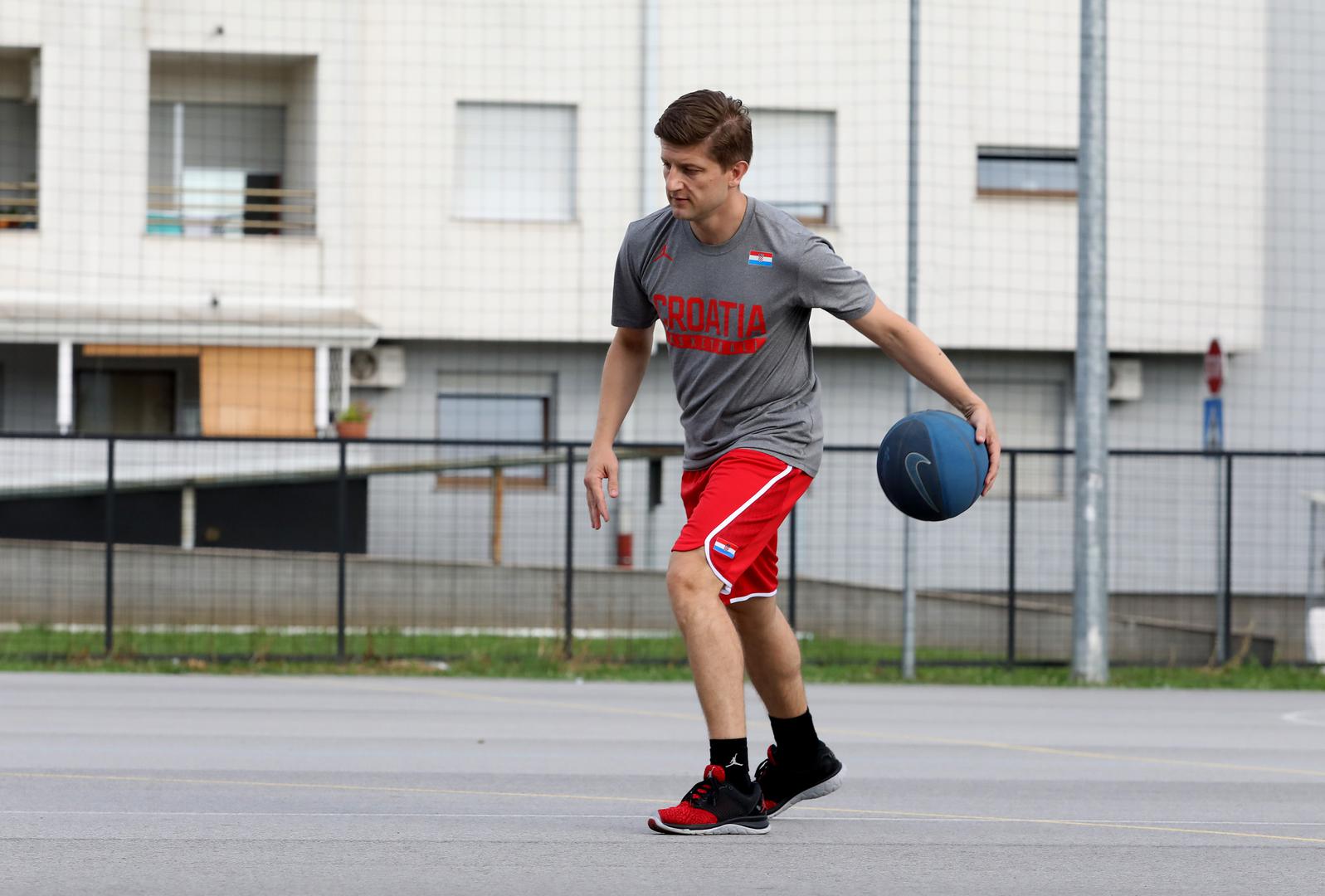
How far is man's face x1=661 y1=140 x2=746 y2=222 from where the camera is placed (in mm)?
4895

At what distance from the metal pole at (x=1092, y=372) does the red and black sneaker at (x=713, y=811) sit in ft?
→ 22.8

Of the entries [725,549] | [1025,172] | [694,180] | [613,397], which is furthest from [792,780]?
[1025,172]

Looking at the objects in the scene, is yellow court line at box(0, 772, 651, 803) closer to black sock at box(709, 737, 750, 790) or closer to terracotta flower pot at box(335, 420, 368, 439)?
black sock at box(709, 737, 750, 790)

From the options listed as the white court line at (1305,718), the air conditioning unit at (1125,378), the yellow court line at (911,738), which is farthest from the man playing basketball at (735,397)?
the air conditioning unit at (1125,378)

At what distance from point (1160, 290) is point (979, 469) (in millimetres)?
16870

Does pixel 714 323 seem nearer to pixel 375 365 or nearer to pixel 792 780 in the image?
pixel 792 780

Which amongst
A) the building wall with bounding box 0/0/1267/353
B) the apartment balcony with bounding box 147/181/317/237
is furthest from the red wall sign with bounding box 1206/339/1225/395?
the apartment balcony with bounding box 147/181/317/237

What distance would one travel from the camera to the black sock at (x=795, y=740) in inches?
210

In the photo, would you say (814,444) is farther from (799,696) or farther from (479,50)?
(479,50)

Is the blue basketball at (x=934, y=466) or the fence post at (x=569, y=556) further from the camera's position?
the fence post at (x=569, y=556)

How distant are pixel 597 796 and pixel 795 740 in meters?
1.02

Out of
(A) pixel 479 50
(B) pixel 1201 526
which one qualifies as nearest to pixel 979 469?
(B) pixel 1201 526

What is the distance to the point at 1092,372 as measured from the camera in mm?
11555

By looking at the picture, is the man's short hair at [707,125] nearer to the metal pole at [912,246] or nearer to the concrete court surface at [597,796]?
the concrete court surface at [597,796]
